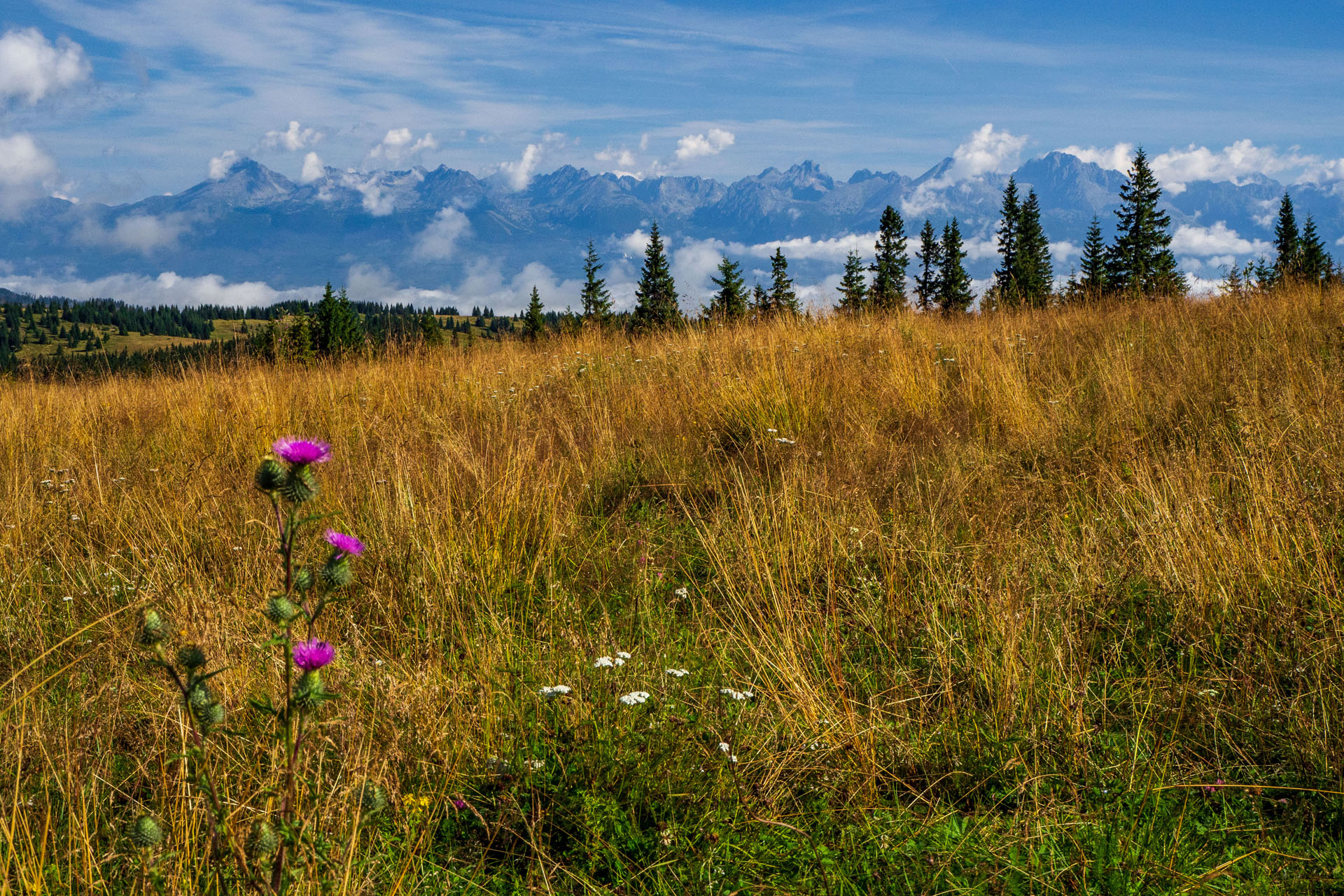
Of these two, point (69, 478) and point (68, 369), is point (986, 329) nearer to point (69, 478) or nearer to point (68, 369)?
point (69, 478)

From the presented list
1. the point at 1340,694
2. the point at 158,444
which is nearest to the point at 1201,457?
the point at 1340,694

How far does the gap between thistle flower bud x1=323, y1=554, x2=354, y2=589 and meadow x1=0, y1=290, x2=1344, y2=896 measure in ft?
1.44

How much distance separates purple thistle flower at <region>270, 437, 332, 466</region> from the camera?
103 centimetres

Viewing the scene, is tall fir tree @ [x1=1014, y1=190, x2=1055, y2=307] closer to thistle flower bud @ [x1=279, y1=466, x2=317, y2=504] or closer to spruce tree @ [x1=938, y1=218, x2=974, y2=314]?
spruce tree @ [x1=938, y1=218, x2=974, y2=314]

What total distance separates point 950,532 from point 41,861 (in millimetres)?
3114

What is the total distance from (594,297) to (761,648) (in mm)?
35429

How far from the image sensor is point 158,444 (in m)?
5.42

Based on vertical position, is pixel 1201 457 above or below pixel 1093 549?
above

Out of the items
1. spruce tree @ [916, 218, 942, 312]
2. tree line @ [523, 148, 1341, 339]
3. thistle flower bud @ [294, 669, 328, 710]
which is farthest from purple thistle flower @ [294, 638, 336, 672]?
spruce tree @ [916, 218, 942, 312]

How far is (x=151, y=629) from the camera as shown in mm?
1037

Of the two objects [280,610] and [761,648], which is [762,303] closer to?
[761,648]

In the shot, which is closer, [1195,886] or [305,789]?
[1195,886]

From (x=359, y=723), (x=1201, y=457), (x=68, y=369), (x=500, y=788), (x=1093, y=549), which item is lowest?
(x=500, y=788)

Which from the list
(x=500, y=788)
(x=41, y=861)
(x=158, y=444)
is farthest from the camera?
(x=158, y=444)
